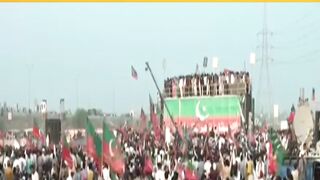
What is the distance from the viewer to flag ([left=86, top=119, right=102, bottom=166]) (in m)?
12.6

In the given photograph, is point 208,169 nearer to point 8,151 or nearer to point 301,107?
point 301,107

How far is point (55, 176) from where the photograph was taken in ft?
54.2

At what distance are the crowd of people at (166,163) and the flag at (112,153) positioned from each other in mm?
190

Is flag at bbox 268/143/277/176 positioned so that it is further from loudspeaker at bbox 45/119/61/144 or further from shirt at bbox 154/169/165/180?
loudspeaker at bbox 45/119/61/144

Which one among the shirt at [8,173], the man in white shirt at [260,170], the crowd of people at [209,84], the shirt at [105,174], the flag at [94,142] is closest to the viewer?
the flag at [94,142]

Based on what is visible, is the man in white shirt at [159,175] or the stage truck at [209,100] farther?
the stage truck at [209,100]

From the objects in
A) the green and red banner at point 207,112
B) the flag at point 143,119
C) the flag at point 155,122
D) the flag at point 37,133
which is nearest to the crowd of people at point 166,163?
the flag at point 37,133

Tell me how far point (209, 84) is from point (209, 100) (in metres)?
1.04

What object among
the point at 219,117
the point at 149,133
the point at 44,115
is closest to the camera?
the point at 44,115

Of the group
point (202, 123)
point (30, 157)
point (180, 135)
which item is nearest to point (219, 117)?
point (202, 123)

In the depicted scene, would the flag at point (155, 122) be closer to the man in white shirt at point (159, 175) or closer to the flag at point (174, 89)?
the flag at point (174, 89)

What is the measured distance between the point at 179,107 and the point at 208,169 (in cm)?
1579

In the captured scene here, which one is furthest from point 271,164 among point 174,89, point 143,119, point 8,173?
point 174,89

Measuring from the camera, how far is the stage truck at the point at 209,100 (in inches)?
1112
